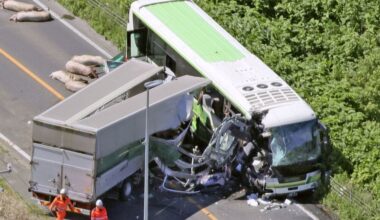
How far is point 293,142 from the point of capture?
23.8 meters

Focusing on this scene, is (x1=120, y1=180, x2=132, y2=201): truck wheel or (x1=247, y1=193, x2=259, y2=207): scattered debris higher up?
(x1=120, y1=180, x2=132, y2=201): truck wheel

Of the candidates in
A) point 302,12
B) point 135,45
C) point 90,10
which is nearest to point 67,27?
point 90,10

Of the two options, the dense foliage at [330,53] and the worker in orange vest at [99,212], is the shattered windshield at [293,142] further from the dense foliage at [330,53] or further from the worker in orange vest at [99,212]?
the worker in orange vest at [99,212]

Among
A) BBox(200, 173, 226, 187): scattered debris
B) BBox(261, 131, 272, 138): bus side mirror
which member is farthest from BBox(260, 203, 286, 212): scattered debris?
BBox(261, 131, 272, 138): bus side mirror

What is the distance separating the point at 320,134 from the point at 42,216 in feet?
25.1

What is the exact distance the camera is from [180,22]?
27.6 m

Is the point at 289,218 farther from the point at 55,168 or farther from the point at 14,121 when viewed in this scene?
the point at 14,121

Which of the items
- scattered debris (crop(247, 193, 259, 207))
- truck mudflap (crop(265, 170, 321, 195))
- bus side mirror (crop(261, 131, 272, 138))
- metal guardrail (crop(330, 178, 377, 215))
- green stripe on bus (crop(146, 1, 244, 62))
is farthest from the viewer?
green stripe on bus (crop(146, 1, 244, 62))

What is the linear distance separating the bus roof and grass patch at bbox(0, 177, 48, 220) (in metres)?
5.96

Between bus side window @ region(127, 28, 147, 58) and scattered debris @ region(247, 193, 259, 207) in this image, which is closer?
scattered debris @ region(247, 193, 259, 207)

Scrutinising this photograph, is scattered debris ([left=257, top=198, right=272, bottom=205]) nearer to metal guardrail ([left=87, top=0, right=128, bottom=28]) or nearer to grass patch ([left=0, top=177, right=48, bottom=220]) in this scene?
grass patch ([left=0, top=177, right=48, bottom=220])

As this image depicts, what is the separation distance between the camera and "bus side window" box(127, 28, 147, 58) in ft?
93.2

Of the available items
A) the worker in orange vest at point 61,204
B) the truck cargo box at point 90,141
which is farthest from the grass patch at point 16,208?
the worker in orange vest at point 61,204

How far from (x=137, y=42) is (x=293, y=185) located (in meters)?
7.49
